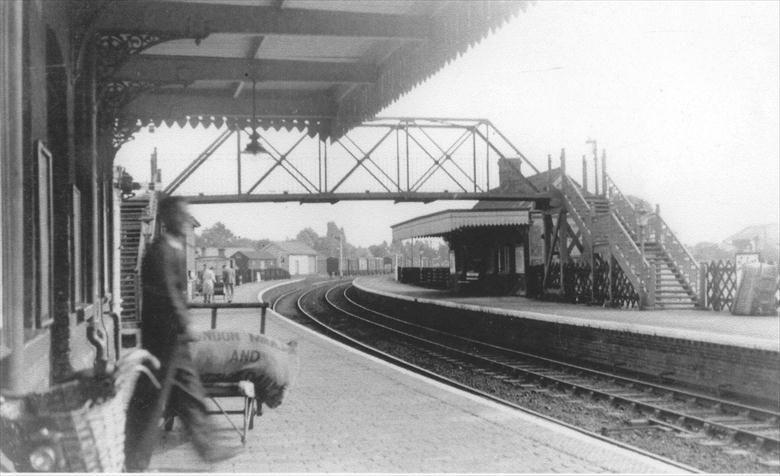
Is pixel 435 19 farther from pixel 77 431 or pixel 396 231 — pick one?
pixel 396 231

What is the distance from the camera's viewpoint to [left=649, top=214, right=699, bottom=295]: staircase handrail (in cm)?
2014

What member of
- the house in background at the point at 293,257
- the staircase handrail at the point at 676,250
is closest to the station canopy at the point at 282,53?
the staircase handrail at the point at 676,250

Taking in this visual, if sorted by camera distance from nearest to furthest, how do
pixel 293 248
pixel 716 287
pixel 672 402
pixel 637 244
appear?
1. pixel 672 402
2. pixel 716 287
3. pixel 637 244
4. pixel 293 248

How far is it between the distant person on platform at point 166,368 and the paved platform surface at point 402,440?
264mm

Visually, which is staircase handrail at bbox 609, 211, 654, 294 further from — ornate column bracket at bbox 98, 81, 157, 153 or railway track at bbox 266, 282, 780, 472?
ornate column bracket at bbox 98, 81, 157, 153

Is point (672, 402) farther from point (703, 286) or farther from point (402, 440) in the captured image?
point (703, 286)

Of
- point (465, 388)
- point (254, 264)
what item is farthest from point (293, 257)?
point (465, 388)

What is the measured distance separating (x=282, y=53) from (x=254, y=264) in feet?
293

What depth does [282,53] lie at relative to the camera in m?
13.1

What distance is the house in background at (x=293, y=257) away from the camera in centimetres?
10381

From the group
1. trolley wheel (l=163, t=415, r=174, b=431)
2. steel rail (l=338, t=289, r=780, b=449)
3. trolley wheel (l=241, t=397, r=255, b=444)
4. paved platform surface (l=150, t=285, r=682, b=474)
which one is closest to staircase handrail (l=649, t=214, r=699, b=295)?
steel rail (l=338, t=289, r=780, b=449)

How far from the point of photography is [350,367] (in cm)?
1086

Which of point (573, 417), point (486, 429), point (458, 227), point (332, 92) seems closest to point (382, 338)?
point (332, 92)

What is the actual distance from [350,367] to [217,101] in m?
8.35
